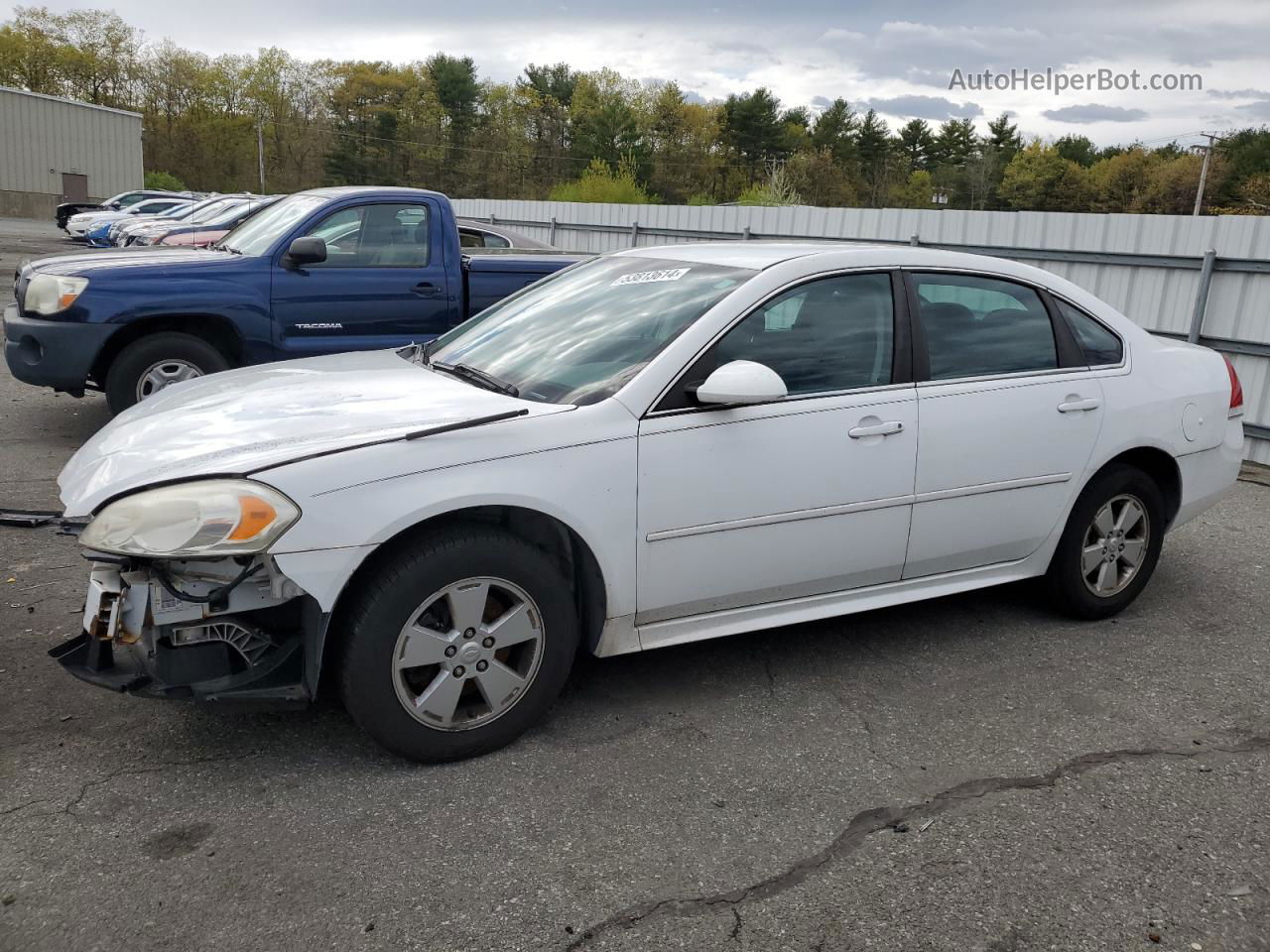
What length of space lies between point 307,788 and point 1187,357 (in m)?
4.24

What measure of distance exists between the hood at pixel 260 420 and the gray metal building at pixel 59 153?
58.0m

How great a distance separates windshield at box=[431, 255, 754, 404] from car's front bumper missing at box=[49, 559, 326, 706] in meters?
1.11

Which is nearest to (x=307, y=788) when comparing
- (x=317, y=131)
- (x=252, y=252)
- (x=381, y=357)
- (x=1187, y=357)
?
(x=381, y=357)

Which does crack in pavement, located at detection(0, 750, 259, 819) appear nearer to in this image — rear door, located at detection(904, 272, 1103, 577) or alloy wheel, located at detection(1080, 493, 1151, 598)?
rear door, located at detection(904, 272, 1103, 577)

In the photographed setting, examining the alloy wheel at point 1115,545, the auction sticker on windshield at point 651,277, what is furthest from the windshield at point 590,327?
the alloy wheel at point 1115,545

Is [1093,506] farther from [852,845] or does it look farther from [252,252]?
[252,252]

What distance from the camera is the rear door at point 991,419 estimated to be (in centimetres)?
A: 404

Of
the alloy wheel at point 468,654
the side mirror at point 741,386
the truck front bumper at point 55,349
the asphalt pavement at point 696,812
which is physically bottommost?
the asphalt pavement at point 696,812

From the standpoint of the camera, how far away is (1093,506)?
178 inches

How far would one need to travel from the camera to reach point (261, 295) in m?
7.42

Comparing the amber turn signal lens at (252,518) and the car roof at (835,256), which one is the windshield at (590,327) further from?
the amber turn signal lens at (252,518)

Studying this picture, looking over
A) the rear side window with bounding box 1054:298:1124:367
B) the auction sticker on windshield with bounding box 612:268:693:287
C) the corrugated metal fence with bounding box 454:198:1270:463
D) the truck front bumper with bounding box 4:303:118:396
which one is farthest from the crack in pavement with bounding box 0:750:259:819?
the corrugated metal fence with bounding box 454:198:1270:463

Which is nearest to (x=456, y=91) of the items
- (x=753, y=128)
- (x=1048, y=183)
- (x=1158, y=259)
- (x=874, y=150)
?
(x=753, y=128)

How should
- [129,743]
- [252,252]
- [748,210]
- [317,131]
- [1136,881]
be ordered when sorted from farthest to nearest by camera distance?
[317,131] < [748,210] < [252,252] < [129,743] < [1136,881]
